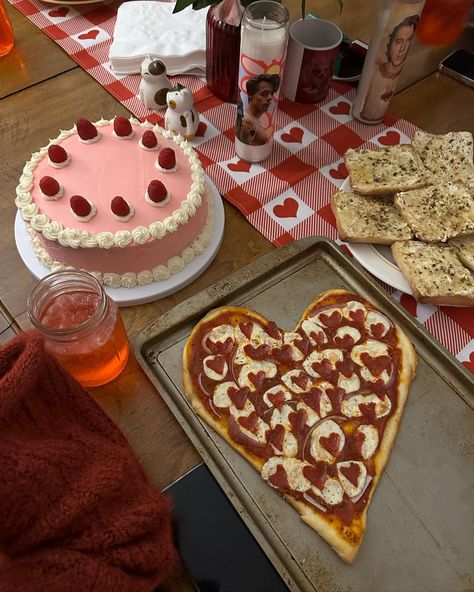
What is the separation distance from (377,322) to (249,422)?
0.37 m

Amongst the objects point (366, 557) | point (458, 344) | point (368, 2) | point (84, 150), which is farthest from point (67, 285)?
point (368, 2)

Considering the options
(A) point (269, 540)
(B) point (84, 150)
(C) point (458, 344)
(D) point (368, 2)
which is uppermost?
(D) point (368, 2)

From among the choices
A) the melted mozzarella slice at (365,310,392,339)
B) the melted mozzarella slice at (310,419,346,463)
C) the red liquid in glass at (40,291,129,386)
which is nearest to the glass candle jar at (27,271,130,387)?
the red liquid in glass at (40,291,129,386)

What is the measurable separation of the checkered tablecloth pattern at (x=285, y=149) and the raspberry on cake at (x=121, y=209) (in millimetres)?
358

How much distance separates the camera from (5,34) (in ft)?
5.32

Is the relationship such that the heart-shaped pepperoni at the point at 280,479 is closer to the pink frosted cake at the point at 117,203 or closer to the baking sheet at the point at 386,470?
the baking sheet at the point at 386,470

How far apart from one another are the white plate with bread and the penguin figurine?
1.94 feet

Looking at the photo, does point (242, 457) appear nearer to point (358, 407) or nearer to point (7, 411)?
point (358, 407)

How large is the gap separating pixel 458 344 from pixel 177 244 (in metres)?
0.69

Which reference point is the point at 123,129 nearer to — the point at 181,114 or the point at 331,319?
the point at 181,114

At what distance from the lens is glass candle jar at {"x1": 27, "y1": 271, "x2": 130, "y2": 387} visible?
89 cm

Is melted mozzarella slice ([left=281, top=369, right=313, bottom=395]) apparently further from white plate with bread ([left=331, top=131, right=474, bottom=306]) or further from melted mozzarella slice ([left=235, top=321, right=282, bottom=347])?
white plate with bread ([left=331, top=131, right=474, bottom=306])

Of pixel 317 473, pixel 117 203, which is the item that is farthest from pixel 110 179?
pixel 317 473

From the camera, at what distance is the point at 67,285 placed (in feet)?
3.11
